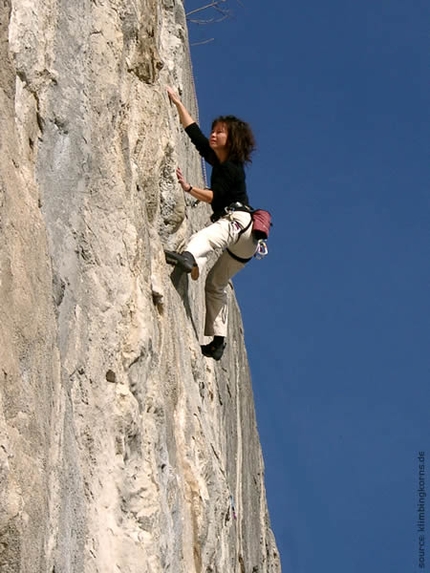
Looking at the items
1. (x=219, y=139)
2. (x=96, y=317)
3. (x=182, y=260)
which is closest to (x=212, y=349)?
(x=182, y=260)

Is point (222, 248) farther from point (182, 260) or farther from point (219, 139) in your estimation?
point (219, 139)

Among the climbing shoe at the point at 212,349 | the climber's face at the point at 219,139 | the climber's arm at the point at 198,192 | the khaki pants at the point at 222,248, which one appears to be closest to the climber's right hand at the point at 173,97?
the climber's face at the point at 219,139

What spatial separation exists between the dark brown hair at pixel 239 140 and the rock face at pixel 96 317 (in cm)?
42

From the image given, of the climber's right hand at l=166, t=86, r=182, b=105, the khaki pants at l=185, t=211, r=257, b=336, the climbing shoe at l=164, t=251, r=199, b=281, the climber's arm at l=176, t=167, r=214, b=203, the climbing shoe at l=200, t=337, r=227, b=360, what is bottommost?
the climbing shoe at l=200, t=337, r=227, b=360

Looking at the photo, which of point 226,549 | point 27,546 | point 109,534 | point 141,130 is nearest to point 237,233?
point 141,130

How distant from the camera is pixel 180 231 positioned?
9.80 m

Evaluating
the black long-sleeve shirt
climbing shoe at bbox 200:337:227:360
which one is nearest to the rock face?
climbing shoe at bbox 200:337:227:360

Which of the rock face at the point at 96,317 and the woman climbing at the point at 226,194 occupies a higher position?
the woman climbing at the point at 226,194

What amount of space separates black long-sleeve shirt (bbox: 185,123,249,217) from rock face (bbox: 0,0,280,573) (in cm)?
21

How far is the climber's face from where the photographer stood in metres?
9.84

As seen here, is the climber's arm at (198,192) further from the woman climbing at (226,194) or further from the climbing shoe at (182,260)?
the climbing shoe at (182,260)

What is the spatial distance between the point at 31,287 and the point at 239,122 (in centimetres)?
432

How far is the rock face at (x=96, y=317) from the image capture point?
5.61m

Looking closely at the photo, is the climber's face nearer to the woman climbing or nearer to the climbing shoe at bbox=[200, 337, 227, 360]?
the woman climbing
